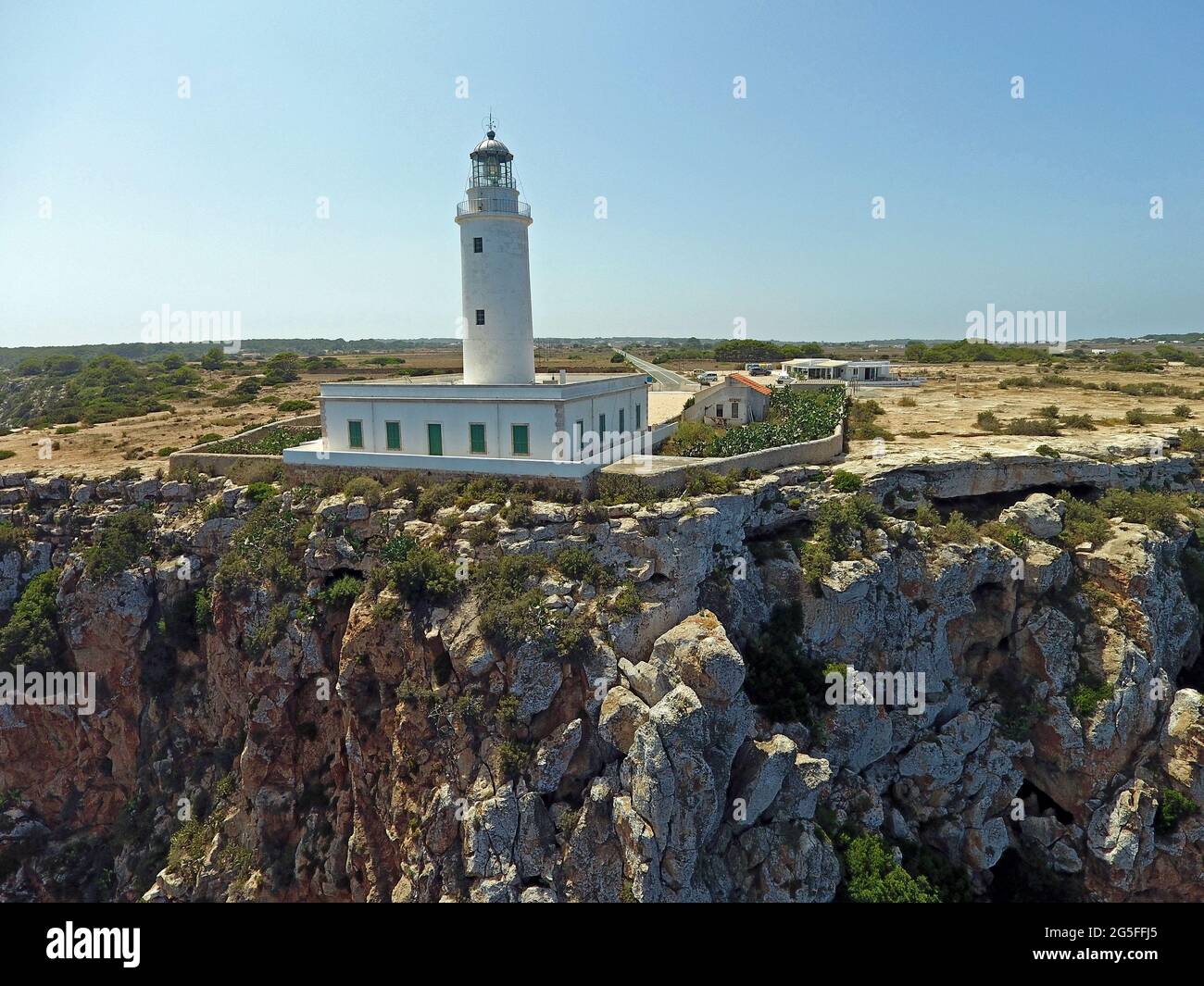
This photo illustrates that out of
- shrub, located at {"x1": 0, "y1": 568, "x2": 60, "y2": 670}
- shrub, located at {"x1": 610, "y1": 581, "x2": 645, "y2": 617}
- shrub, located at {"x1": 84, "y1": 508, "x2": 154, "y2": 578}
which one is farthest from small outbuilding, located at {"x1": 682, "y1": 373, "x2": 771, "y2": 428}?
shrub, located at {"x1": 0, "y1": 568, "x2": 60, "y2": 670}

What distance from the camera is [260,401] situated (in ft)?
167

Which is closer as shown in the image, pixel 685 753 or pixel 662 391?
pixel 685 753

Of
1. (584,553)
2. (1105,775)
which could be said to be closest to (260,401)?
(584,553)

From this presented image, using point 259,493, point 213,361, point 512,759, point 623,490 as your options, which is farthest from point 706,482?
point 213,361

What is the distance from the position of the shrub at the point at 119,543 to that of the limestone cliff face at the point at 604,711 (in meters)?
0.41

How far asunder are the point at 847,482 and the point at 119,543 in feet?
84.9

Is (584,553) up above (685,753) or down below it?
above

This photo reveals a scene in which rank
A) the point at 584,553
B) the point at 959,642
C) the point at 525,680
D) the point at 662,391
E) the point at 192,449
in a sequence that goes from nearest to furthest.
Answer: the point at 525,680 < the point at 584,553 < the point at 959,642 < the point at 192,449 < the point at 662,391

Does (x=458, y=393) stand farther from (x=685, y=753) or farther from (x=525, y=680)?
(x=685, y=753)

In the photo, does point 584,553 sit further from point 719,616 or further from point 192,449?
point 192,449

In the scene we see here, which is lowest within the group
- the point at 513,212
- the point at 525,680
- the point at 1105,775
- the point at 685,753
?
the point at 1105,775

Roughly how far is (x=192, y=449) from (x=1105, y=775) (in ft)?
118

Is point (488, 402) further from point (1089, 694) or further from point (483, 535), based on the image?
point (1089, 694)
